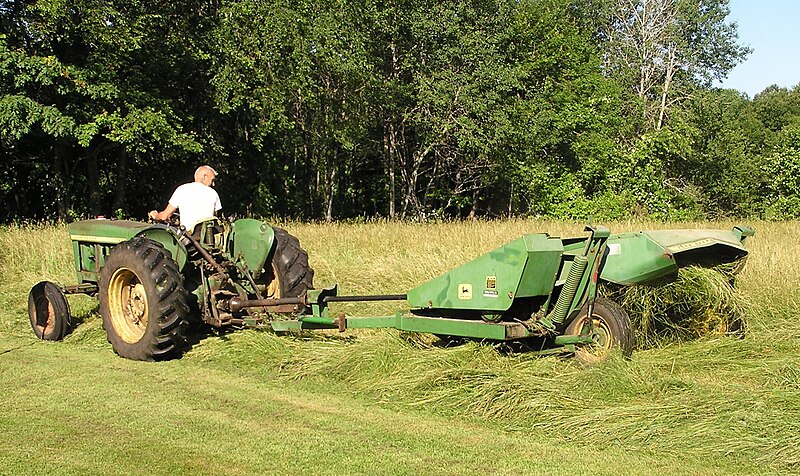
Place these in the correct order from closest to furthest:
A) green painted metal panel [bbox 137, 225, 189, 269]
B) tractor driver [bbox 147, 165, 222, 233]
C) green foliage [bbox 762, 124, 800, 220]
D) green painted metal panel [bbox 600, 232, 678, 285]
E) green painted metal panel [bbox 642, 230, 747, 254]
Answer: green painted metal panel [bbox 600, 232, 678, 285] → green painted metal panel [bbox 642, 230, 747, 254] → green painted metal panel [bbox 137, 225, 189, 269] → tractor driver [bbox 147, 165, 222, 233] → green foliage [bbox 762, 124, 800, 220]

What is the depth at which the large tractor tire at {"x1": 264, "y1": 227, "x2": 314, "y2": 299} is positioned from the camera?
786 centimetres

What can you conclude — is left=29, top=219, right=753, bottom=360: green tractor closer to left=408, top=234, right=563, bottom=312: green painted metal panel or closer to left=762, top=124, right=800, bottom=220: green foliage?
left=408, top=234, right=563, bottom=312: green painted metal panel

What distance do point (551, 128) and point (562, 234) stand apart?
56.8ft

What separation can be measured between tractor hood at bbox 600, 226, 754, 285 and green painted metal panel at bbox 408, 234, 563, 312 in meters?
0.56

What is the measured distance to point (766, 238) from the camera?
41.5 ft

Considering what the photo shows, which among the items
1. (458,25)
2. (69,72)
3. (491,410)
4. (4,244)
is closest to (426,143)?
(458,25)

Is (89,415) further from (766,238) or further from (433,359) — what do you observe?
(766,238)

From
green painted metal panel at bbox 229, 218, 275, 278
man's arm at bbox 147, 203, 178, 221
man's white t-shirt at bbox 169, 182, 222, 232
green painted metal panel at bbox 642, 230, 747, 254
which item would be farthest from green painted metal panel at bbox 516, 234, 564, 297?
man's arm at bbox 147, 203, 178, 221

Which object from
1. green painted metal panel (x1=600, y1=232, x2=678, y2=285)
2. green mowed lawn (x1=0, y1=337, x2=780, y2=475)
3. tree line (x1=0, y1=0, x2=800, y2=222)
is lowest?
green mowed lawn (x1=0, y1=337, x2=780, y2=475)

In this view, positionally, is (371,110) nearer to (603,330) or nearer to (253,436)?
(603,330)

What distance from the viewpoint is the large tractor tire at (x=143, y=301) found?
7.03 metres

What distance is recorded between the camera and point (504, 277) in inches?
240

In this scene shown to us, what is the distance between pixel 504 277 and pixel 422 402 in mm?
1070

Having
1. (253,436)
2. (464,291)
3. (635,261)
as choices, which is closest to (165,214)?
(464,291)
